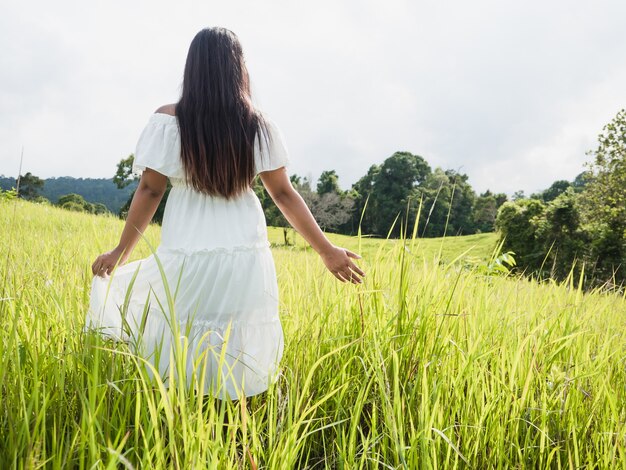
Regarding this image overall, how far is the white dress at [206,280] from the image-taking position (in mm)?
1857

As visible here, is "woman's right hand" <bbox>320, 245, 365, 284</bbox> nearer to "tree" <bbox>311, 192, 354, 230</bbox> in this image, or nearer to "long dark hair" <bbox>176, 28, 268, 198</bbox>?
"long dark hair" <bbox>176, 28, 268, 198</bbox>

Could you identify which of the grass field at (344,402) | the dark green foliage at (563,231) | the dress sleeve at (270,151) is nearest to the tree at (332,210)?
the dark green foliage at (563,231)

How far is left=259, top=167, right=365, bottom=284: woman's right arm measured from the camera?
1.95m

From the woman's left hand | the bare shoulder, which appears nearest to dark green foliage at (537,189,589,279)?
the bare shoulder

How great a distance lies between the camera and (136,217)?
1885 mm

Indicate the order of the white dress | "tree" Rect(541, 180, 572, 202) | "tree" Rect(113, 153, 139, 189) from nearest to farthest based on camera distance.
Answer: the white dress → "tree" Rect(113, 153, 139, 189) → "tree" Rect(541, 180, 572, 202)

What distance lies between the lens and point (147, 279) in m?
1.94

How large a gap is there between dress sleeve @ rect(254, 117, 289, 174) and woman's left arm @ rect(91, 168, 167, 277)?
1.45ft

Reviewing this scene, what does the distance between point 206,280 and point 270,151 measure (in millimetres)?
678

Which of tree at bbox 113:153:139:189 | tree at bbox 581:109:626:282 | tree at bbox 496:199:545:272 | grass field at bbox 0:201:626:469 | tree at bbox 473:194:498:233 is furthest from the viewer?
tree at bbox 473:194:498:233

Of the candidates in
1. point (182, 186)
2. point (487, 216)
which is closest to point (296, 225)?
point (182, 186)

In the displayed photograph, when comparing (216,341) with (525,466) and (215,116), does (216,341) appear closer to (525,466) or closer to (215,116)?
(215,116)

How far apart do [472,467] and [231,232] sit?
4.24 feet

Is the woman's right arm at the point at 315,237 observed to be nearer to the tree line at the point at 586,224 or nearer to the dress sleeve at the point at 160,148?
the dress sleeve at the point at 160,148
